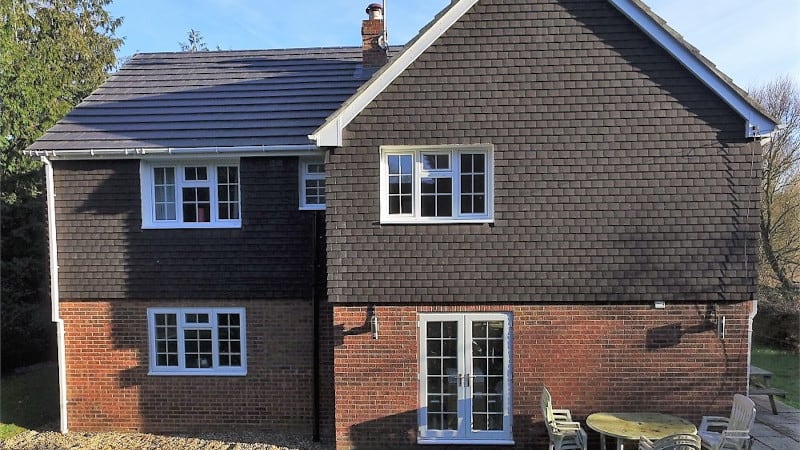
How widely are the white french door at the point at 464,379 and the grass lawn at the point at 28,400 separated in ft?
25.7

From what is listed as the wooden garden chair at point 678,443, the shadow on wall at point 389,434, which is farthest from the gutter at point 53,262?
the wooden garden chair at point 678,443

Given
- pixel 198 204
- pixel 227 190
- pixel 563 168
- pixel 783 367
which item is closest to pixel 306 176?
pixel 227 190

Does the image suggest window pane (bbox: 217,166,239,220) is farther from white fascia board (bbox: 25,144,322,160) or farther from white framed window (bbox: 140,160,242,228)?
white fascia board (bbox: 25,144,322,160)

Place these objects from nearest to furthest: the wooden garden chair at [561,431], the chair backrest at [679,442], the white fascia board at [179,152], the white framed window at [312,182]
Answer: the chair backrest at [679,442] → the wooden garden chair at [561,431] → the white fascia board at [179,152] → the white framed window at [312,182]

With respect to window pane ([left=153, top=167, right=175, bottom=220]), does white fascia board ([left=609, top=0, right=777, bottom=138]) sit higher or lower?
higher

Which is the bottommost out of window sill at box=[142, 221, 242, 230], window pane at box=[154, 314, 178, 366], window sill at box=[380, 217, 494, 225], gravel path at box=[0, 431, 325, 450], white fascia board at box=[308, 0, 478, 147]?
gravel path at box=[0, 431, 325, 450]

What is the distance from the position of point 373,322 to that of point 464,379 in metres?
1.68

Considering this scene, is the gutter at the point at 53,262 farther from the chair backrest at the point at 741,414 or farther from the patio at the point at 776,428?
the patio at the point at 776,428

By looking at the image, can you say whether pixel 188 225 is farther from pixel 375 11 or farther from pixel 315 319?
pixel 375 11

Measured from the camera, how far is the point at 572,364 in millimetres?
7266

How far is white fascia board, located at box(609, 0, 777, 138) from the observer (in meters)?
6.69

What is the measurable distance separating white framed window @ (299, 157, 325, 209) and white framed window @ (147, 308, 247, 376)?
2.31 meters

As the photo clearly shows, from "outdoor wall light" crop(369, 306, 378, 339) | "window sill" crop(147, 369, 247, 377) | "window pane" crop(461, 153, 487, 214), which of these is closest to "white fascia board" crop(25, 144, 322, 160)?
"window pane" crop(461, 153, 487, 214)

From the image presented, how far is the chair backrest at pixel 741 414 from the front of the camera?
250 inches
